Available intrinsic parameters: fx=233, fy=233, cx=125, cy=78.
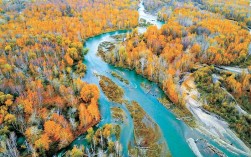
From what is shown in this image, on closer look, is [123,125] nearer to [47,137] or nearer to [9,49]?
[47,137]

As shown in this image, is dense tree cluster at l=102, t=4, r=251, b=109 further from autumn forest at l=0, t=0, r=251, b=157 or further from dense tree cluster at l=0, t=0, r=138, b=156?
dense tree cluster at l=0, t=0, r=138, b=156

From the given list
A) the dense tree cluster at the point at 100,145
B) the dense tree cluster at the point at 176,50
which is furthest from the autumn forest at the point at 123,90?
the dense tree cluster at the point at 176,50

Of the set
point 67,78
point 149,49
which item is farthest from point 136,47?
point 67,78

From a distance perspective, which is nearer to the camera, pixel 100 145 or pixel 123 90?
pixel 100 145

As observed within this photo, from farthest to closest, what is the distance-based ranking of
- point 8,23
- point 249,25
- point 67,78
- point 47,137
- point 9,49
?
point 249,25
point 8,23
point 9,49
point 67,78
point 47,137

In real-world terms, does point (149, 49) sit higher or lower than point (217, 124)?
higher

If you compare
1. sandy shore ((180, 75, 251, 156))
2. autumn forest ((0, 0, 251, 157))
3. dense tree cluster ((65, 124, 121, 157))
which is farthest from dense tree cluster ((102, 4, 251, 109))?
dense tree cluster ((65, 124, 121, 157))

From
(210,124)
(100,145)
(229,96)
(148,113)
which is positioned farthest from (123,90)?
(229,96)

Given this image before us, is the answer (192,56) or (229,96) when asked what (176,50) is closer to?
(192,56)
